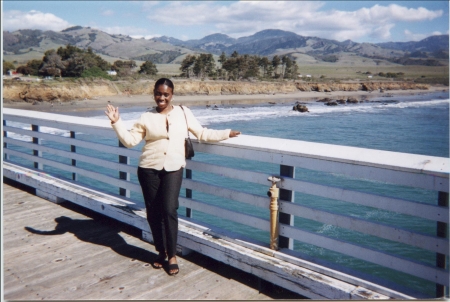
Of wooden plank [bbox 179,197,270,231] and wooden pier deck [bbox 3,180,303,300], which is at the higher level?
wooden plank [bbox 179,197,270,231]

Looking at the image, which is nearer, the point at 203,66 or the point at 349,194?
the point at 349,194

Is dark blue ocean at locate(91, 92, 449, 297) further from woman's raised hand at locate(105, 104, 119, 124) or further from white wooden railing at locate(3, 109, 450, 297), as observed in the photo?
woman's raised hand at locate(105, 104, 119, 124)

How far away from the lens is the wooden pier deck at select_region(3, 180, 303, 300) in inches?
129

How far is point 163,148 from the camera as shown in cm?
342

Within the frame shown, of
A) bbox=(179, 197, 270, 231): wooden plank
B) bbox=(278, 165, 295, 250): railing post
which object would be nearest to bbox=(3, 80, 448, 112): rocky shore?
bbox=(179, 197, 270, 231): wooden plank

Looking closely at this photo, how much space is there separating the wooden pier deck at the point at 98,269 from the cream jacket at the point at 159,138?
0.93m

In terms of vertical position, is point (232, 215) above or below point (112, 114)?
below

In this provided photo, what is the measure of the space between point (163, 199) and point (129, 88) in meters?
54.1

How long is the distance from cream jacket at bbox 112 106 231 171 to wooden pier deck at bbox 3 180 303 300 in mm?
926

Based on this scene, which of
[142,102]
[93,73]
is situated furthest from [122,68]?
[142,102]

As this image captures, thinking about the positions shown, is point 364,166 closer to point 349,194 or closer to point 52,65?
point 349,194

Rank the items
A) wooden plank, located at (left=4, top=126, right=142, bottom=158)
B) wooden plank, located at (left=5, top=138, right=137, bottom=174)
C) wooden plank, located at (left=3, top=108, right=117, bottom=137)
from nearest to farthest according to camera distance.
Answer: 1. wooden plank, located at (left=4, top=126, right=142, bottom=158)
2. wooden plank, located at (left=5, top=138, right=137, bottom=174)
3. wooden plank, located at (left=3, top=108, right=117, bottom=137)

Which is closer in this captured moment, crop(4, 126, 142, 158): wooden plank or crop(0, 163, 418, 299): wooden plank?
crop(0, 163, 418, 299): wooden plank

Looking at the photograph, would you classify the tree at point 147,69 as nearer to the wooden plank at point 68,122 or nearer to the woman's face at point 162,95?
the wooden plank at point 68,122
